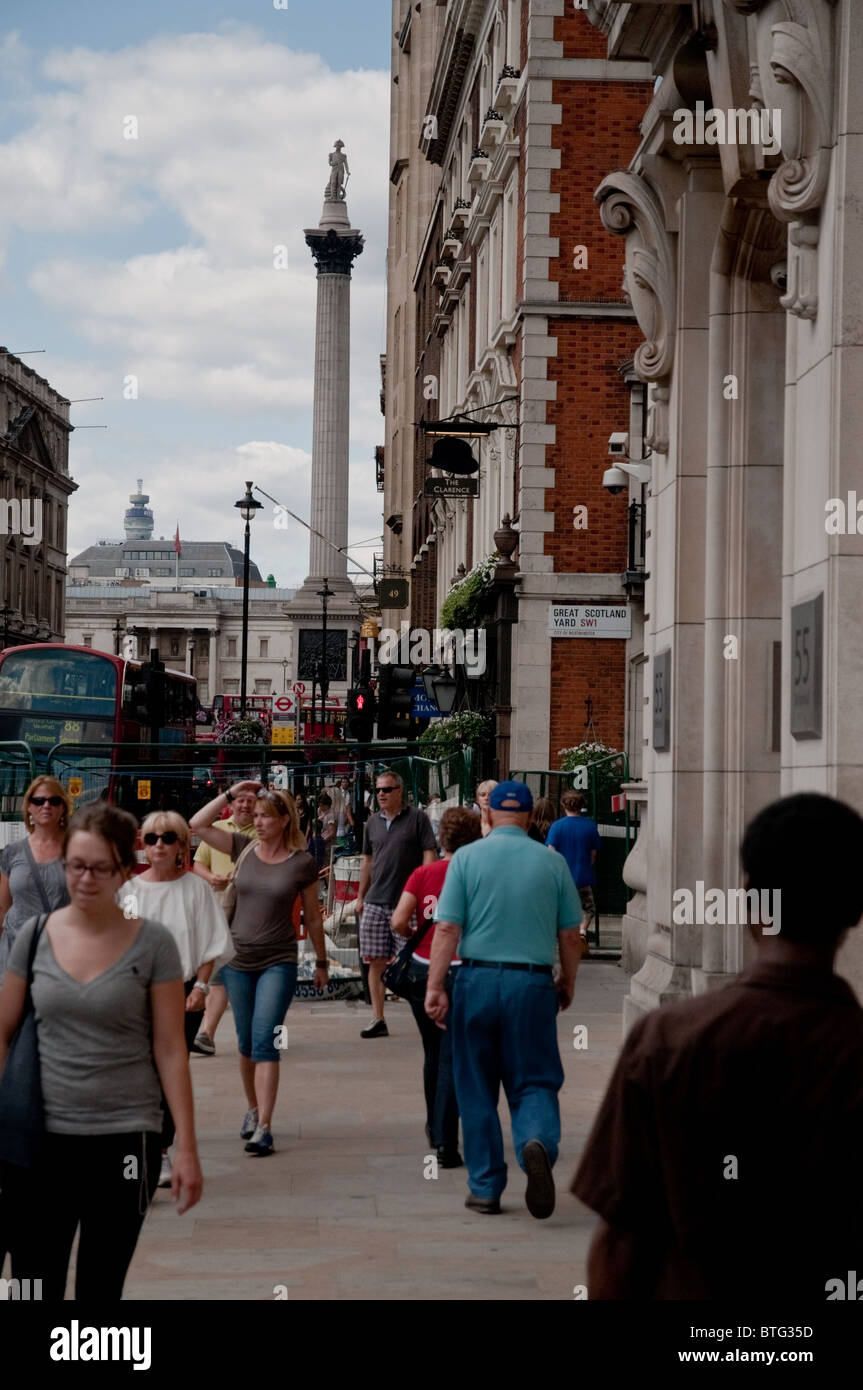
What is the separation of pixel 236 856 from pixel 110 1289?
773 cm

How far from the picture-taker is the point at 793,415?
8.27 meters

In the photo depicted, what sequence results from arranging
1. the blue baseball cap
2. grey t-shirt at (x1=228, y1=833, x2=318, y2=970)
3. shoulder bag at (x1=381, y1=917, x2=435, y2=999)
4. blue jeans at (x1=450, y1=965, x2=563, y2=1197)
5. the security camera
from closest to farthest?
blue jeans at (x1=450, y1=965, x2=563, y2=1197), the blue baseball cap, grey t-shirt at (x1=228, y1=833, x2=318, y2=970), shoulder bag at (x1=381, y1=917, x2=435, y2=999), the security camera

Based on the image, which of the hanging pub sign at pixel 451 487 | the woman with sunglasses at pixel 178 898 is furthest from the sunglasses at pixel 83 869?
the hanging pub sign at pixel 451 487

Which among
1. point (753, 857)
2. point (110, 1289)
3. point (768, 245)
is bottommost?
point (110, 1289)

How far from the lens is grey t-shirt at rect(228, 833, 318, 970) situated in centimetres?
978

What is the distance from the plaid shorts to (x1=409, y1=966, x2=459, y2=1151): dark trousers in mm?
3992

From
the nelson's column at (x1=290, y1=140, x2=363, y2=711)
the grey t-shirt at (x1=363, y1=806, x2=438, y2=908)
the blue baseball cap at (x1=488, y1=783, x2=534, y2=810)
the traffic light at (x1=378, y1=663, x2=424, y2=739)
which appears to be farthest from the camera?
the nelson's column at (x1=290, y1=140, x2=363, y2=711)

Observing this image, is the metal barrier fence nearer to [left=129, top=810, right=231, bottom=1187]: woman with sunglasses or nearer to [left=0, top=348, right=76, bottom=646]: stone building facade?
[left=129, top=810, right=231, bottom=1187]: woman with sunglasses

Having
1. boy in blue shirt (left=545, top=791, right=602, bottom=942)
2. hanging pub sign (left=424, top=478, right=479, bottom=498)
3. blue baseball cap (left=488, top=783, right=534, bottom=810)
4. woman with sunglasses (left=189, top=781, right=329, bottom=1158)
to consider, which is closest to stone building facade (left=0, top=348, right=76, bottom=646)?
hanging pub sign (left=424, top=478, right=479, bottom=498)

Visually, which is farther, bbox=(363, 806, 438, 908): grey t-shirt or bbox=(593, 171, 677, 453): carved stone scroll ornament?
bbox=(363, 806, 438, 908): grey t-shirt

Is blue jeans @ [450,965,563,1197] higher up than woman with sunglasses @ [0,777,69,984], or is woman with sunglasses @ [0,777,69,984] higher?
woman with sunglasses @ [0,777,69,984]
